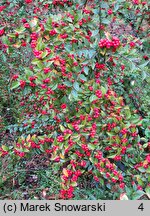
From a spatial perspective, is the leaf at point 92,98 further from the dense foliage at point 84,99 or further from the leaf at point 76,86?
the leaf at point 76,86

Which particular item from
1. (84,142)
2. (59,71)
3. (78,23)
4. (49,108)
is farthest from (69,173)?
(78,23)

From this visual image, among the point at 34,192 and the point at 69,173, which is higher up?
the point at 69,173

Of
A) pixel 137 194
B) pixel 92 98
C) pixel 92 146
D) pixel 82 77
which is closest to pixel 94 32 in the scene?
pixel 82 77

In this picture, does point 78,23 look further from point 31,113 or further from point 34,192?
point 34,192

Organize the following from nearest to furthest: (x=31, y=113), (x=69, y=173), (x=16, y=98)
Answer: (x=69, y=173)
(x=31, y=113)
(x=16, y=98)

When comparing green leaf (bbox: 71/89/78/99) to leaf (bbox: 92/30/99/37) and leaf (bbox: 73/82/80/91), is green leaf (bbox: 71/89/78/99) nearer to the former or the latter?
leaf (bbox: 73/82/80/91)

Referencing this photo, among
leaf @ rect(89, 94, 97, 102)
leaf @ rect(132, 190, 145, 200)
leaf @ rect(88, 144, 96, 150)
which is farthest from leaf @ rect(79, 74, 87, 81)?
leaf @ rect(132, 190, 145, 200)

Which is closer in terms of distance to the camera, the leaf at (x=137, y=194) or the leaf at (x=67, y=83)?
the leaf at (x=137, y=194)

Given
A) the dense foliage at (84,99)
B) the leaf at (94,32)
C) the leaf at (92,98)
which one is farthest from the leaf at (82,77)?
the leaf at (94,32)

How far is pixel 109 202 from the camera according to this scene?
2.20 m

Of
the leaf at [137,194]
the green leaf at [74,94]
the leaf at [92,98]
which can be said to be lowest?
the leaf at [137,194]

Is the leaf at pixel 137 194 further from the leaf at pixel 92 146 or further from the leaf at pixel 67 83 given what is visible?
the leaf at pixel 67 83

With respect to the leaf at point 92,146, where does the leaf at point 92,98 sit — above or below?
above

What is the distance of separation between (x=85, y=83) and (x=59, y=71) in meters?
0.18
